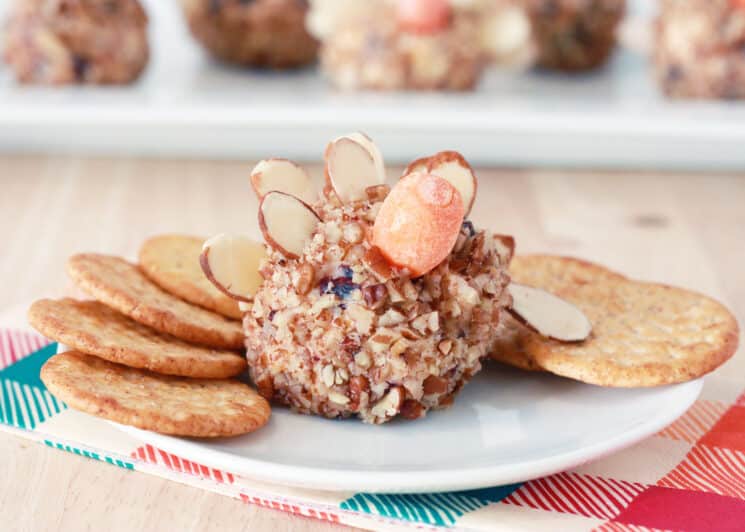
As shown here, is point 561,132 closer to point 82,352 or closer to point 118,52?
point 118,52

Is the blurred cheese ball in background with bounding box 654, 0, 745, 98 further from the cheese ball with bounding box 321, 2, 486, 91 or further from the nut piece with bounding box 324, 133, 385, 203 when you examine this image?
the nut piece with bounding box 324, 133, 385, 203

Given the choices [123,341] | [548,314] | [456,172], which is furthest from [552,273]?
[123,341]

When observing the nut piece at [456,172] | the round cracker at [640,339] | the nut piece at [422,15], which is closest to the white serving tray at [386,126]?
the nut piece at [422,15]

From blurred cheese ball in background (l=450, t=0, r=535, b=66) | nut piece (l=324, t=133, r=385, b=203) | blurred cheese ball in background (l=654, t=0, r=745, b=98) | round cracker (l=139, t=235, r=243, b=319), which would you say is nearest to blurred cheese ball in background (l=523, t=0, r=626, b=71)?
blurred cheese ball in background (l=450, t=0, r=535, b=66)

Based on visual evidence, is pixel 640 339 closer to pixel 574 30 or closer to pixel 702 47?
pixel 702 47

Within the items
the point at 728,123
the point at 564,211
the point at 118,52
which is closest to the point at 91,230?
the point at 118,52

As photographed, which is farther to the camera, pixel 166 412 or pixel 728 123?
pixel 728 123
